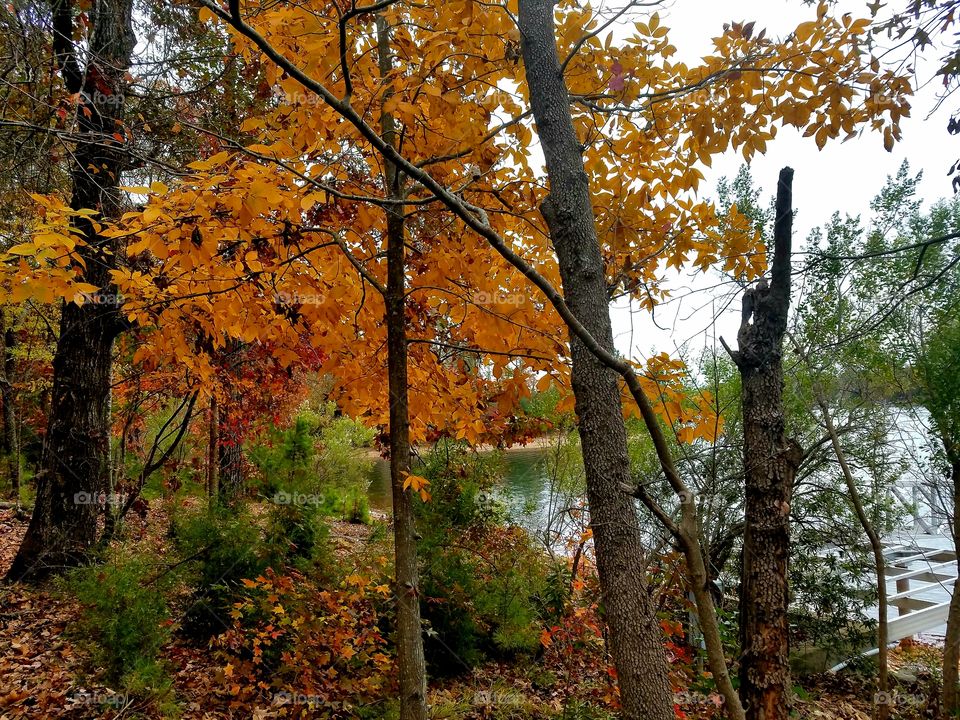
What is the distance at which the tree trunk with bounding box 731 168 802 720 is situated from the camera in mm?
3121

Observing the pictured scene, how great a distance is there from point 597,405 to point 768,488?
177 cm

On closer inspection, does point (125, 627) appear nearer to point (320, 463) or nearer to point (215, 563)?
point (215, 563)

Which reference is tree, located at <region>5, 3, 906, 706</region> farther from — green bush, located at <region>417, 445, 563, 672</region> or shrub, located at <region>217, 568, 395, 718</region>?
green bush, located at <region>417, 445, 563, 672</region>

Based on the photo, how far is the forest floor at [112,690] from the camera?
340 centimetres

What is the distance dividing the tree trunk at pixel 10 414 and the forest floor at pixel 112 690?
1355mm

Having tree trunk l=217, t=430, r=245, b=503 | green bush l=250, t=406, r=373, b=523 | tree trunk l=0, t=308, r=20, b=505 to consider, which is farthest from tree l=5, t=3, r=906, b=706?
tree trunk l=0, t=308, r=20, b=505

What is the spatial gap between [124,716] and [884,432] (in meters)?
8.16

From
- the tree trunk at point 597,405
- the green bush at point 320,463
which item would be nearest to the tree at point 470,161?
the tree trunk at point 597,405

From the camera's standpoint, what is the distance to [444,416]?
3.20 m

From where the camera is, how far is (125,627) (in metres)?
3.51

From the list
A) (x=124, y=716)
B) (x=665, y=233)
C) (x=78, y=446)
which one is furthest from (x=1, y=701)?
(x=665, y=233)

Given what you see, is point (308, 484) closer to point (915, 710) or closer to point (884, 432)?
point (884, 432)

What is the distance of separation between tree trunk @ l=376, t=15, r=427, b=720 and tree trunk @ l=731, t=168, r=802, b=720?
188cm

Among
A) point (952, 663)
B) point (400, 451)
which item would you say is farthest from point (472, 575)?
point (952, 663)
